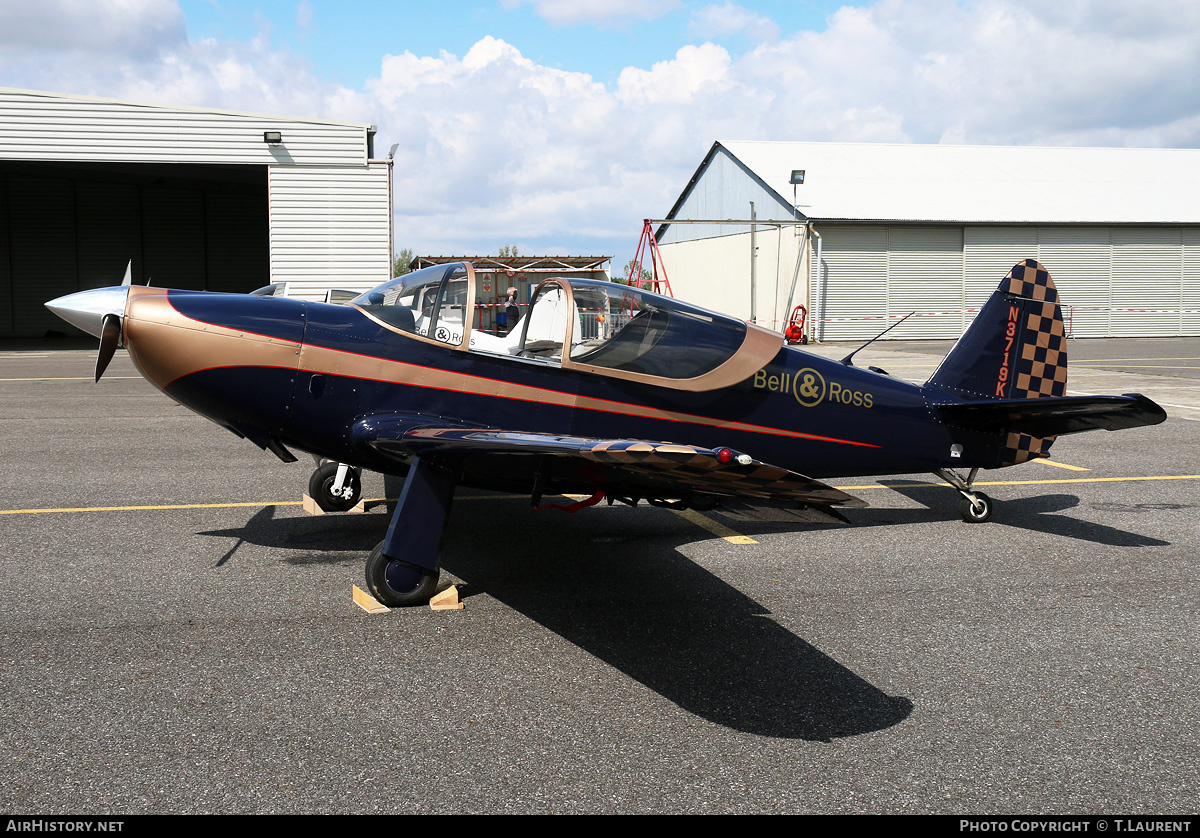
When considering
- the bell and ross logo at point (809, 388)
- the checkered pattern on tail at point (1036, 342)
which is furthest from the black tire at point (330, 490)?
the checkered pattern on tail at point (1036, 342)

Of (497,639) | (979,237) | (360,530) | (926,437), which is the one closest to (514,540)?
(360,530)

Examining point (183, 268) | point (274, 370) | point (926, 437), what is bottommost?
point (926, 437)

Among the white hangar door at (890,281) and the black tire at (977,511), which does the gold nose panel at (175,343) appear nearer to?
the black tire at (977,511)

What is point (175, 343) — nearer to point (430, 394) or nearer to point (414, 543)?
point (430, 394)

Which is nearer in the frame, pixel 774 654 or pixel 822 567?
pixel 774 654

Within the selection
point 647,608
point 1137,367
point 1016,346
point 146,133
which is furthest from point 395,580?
point 146,133

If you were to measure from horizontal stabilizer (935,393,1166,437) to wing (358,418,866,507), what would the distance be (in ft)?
8.87

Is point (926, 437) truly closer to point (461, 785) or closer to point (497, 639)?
point (497, 639)

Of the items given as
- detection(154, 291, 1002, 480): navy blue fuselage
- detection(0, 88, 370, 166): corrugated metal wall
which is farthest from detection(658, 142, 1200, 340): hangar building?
detection(154, 291, 1002, 480): navy blue fuselage

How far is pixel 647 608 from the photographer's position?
510 centimetres

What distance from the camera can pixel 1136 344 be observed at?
3072 cm

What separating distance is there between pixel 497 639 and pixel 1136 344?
3275 cm

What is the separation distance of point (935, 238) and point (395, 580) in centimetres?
3134

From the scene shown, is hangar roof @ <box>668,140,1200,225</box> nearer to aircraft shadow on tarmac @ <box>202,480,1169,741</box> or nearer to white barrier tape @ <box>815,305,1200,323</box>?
white barrier tape @ <box>815,305,1200,323</box>
